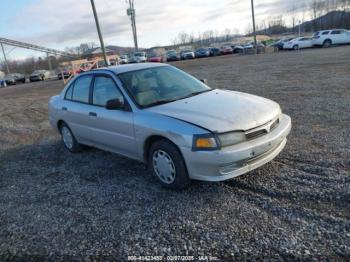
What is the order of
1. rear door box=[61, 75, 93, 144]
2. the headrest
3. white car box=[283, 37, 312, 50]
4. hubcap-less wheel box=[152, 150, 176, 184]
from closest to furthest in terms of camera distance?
hubcap-less wheel box=[152, 150, 176, 184] → the headrest → rear door box=[61, 75, 93, 144] → white car box=[283, 37, 312, 50]

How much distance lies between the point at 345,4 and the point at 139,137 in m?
113

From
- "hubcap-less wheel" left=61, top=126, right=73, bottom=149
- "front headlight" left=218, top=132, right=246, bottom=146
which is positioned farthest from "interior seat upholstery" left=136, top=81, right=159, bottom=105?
"hubcap-less wheel" left=61, top=126, right=73, bottom=149

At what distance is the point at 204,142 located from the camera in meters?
3.70

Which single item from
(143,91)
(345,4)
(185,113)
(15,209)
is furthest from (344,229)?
(345,4)

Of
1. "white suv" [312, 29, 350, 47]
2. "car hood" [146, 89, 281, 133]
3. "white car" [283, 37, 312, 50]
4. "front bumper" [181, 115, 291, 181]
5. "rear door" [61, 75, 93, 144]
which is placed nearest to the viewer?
"front bumper" [181, 115, 291, 181]

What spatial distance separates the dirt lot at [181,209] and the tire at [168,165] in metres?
0.15

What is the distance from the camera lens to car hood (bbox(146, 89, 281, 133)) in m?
3.79

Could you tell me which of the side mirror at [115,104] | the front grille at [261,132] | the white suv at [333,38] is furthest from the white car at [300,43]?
the side mirror at [115,104]

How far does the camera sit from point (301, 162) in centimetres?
462

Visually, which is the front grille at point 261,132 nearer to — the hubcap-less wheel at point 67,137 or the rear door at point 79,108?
the rear door at point 79,108

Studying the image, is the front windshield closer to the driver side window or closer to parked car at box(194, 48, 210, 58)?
the driver side window

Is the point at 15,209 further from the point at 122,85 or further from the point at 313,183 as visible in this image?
the point at 313,183

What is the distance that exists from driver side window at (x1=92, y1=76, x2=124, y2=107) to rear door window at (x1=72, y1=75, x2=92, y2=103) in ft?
0.77

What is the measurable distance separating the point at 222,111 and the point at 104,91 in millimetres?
2040
